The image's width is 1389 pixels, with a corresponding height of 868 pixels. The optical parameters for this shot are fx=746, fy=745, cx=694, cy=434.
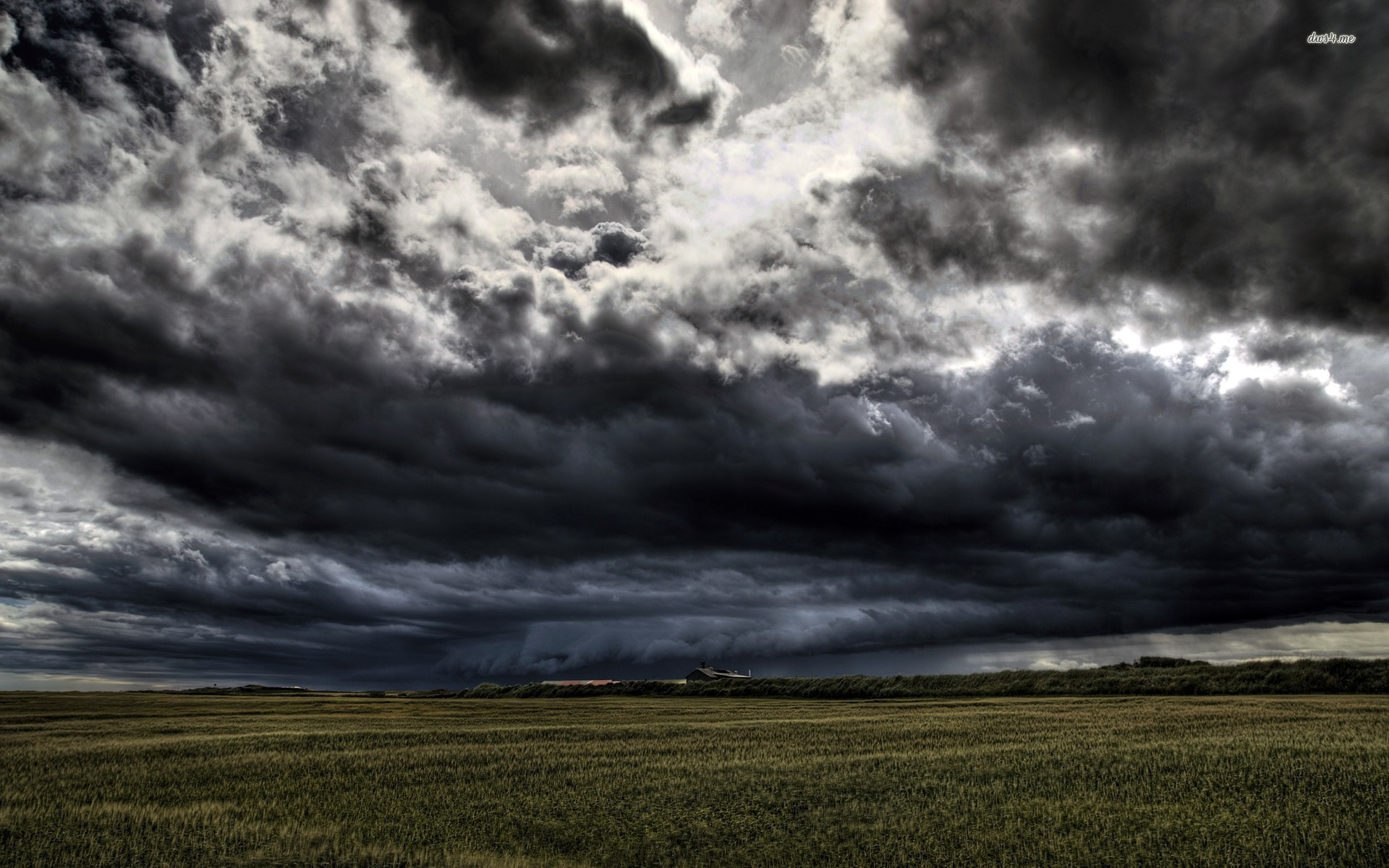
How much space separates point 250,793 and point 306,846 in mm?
8700

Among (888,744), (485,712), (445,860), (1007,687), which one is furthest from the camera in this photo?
(1007,687)

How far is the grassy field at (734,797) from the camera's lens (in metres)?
15.8

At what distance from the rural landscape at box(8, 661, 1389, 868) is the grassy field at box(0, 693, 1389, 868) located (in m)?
0.09

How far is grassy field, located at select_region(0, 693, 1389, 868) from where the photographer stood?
15836 millimetres

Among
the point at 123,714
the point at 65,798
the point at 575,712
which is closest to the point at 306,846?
the point at 65,798

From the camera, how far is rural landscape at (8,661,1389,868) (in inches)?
623

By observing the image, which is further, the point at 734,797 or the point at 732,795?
the point at 732,795

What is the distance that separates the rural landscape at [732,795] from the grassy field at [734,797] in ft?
0.31

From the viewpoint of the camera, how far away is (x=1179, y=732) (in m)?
31.7

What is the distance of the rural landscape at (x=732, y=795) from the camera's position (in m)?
15.8

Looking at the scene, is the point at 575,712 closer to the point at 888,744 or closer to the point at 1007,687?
the point at 888,744

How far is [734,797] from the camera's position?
20.7 metres

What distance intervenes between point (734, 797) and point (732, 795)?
278 mm

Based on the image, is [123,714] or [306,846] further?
[123,714]
